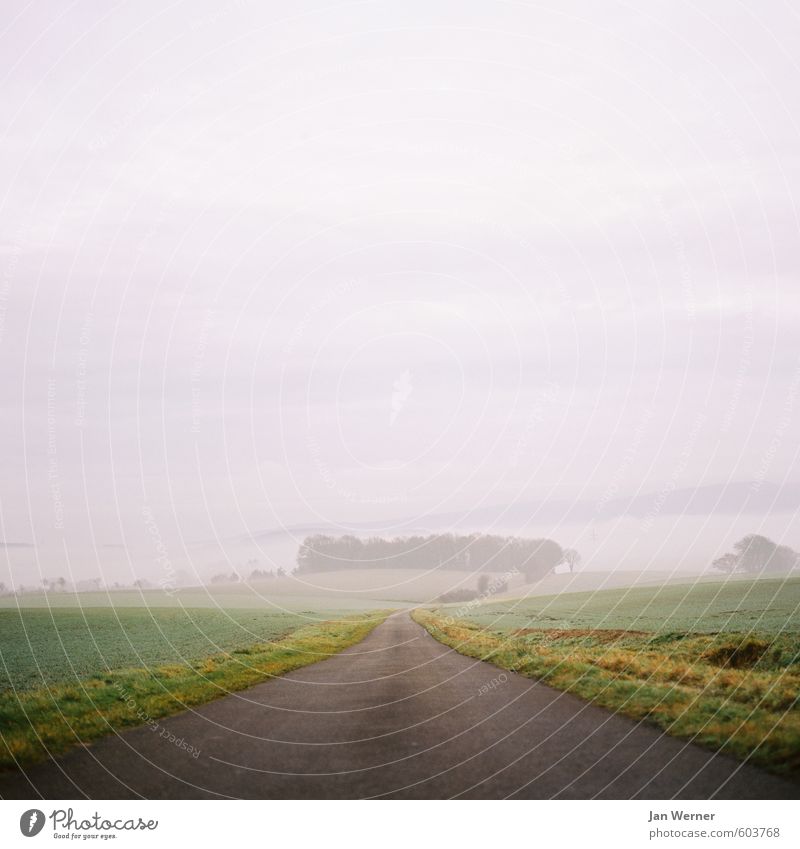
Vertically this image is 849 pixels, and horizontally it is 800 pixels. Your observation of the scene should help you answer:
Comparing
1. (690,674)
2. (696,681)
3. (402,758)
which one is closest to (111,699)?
(402,758)

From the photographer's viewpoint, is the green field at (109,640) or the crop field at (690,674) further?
the green field at (109,640)

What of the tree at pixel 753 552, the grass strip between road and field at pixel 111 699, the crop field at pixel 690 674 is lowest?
the tree at pixel 753 552

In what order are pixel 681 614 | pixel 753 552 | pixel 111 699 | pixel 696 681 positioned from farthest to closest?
pixel 753 552, pixel 681 614, pixel 111 699, pixel 696 681

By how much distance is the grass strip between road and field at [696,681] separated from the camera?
550 inches

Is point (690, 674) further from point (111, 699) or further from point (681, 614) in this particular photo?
point (681, 614)

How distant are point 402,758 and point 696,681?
27.1 feet

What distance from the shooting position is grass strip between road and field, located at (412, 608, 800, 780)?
13977 mm

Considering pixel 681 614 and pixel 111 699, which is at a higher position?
pixel 111 699

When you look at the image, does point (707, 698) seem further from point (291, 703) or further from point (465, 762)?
point (291, 703)

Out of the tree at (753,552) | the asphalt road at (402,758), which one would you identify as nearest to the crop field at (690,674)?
the asphalt road at (402,758)

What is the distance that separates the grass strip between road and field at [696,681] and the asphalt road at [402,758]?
54cm

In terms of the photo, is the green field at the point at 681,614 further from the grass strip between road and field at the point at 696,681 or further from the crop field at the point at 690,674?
the grass strip between road and field at the point at 696,681

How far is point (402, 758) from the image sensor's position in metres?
14.4
